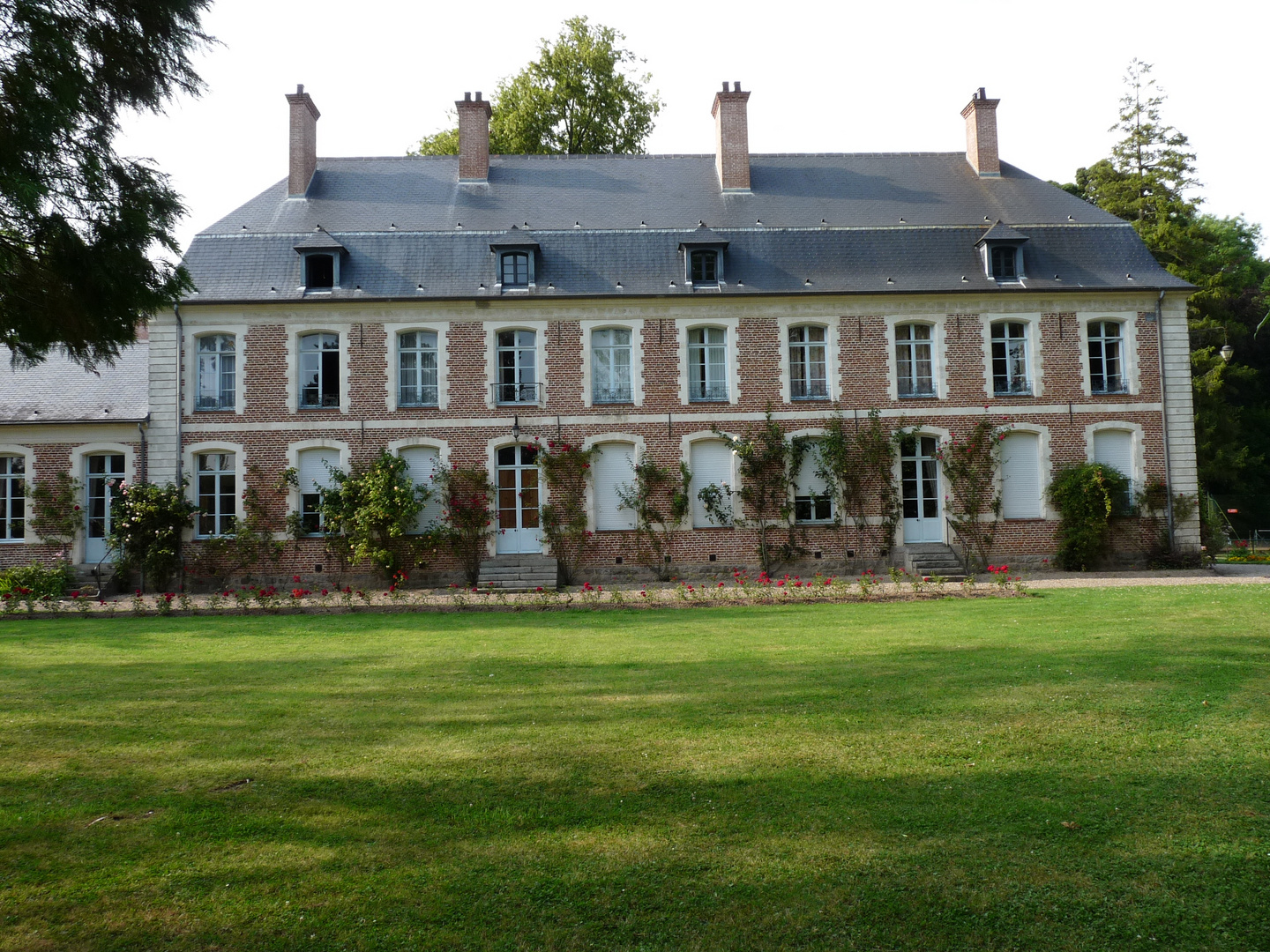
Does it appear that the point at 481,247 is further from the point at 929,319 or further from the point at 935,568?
the point at 935,568

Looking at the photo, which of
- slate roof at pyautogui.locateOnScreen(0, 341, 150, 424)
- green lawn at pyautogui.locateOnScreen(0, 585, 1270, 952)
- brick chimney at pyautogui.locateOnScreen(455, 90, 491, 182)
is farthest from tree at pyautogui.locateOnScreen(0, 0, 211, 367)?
brick chimney at pyautogui.locateOnScreen(455, 90, 491, 182)

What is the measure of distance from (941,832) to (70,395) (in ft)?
63.4

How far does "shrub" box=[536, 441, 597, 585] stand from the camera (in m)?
16.6

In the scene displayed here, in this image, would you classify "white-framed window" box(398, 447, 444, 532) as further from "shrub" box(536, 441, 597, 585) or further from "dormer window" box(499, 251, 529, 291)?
"dormer window" box(499, 251, 529, 291)

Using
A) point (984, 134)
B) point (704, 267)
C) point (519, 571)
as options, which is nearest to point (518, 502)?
point (519, 571)

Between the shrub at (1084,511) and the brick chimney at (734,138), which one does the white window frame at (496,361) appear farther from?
the shrub at (1084,511)

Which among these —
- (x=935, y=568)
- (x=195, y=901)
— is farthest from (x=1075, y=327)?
(x=195, y=901)

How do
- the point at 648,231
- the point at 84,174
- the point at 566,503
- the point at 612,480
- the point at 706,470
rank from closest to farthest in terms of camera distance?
the point at 84,174 < the point at 566,503 < the point at 612,480 < the point at 706,470 < the point at 648,231

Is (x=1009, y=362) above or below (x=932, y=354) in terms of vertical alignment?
below

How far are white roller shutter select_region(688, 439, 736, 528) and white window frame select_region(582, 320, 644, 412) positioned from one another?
4.98ft

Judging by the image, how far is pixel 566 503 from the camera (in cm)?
1661

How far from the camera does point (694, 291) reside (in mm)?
16969

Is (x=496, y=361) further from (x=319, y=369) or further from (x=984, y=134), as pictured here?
(x=984, y=134)

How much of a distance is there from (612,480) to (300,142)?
410 inches
